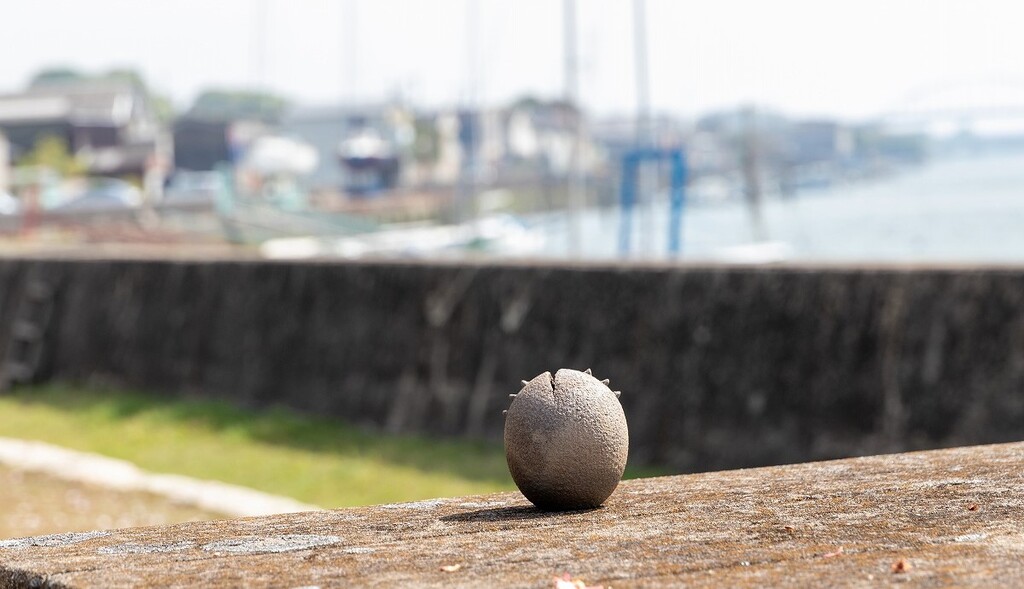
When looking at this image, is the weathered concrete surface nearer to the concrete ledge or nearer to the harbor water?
the concrete ledge

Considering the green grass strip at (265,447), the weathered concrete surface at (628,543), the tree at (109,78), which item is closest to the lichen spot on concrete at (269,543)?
the weathered concrete surface at (628,543)

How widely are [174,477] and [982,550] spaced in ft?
29.2

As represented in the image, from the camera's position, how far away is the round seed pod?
392 cm

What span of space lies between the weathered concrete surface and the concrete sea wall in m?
4.65

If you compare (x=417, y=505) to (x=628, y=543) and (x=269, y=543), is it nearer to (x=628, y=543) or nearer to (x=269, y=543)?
(x=269, y=543)

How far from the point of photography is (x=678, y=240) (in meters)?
31.1

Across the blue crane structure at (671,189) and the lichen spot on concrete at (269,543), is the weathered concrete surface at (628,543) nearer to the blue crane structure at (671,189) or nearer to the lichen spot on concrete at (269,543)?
the lichen spot on concrete at (269,543)

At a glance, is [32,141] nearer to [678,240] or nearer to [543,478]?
[678,240]

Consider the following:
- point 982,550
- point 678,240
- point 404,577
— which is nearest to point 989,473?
point 982,550

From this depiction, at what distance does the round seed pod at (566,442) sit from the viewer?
392 centimetres

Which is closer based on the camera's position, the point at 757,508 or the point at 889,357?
the point at 757,508

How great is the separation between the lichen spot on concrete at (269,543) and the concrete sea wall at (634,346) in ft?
19.5

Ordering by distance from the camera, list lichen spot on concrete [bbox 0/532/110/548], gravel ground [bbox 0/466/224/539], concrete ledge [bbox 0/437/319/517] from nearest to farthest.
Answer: lichen spot on concrete [bbox 0/532/110/548], gravel ground [bbox 0/466/224/539], concrete ledge [bbox 0/437/319/517]

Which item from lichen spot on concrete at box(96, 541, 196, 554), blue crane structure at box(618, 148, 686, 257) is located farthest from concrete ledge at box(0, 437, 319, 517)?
blue crane structure at box(618, 148, 686, 257)
